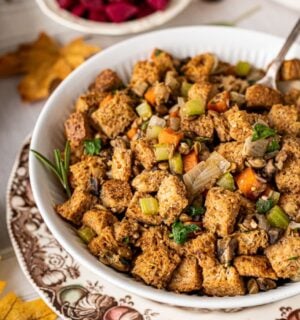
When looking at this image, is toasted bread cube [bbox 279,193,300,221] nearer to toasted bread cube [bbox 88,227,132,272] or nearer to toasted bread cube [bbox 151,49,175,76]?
toasted bread cube [bbox 88,227,132,272]

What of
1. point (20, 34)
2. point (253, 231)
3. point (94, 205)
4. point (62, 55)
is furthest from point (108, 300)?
point (20, 34)

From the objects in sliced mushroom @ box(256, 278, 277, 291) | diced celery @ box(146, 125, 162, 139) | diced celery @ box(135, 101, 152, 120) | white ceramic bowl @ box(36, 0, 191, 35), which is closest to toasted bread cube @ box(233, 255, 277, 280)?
sliced mushroom @ box(256, 278, 277, 291)

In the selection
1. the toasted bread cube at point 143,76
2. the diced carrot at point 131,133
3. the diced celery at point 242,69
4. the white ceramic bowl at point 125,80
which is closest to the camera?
the white ceramic bowl at point 125,80

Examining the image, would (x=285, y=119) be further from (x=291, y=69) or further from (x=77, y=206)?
(x=77, y=206)

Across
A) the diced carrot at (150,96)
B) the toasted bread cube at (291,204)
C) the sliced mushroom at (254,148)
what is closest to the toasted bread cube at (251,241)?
the toasted bread cube at (291,204)

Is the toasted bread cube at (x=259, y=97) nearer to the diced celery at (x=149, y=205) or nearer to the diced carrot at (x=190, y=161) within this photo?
the diced carrot at (x=190, y=161)

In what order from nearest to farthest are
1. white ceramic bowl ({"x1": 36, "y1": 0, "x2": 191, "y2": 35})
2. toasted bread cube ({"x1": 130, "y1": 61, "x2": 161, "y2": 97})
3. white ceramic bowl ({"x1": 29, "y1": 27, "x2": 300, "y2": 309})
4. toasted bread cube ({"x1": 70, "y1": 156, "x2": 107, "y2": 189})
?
white ceramic bowl ({"x1": 29, "y1": 27, "x2": 300, "y2": 309})
toasted bread cube ({"x1": 70, "y1": 156, "x2": 107, "y2": 189})
toasted bread cube ({"x1": 130, "y1": 61, "x2": 161, "y2": 97})
white ceramic bowl ({"x1": 36, "y1": 0, "x2": 191, "y2": 35})
